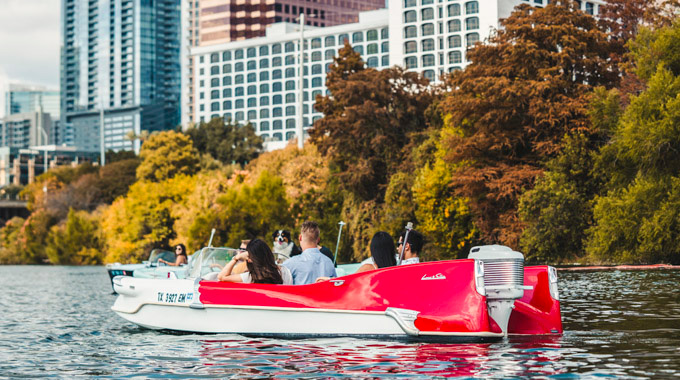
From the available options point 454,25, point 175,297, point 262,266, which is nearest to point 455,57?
point 454,25

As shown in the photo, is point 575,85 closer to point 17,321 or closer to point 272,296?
point 17,321

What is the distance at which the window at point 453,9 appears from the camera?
137 m

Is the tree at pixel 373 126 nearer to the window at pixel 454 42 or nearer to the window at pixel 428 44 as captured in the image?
the window at pixel 454 42

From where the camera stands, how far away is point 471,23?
136 meters

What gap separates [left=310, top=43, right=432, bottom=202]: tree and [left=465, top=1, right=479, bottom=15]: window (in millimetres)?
70842

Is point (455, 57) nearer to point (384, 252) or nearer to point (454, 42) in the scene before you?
point (454, 42)

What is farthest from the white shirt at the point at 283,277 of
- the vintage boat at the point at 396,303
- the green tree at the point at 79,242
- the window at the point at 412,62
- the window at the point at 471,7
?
the window at the point at 412,62

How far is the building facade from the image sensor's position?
455 ft

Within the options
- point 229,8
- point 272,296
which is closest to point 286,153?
point 272,296

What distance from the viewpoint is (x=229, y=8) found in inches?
7608

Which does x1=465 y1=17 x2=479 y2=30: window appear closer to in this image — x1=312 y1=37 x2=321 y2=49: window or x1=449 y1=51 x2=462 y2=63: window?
x1=449 y1=51 x2=462 y2=63: window

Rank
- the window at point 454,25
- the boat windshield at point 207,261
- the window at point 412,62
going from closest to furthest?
the boat windshield at point 207,261, the window at point 454,25, the window at point 412,62

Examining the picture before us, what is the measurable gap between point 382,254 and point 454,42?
125636 mm

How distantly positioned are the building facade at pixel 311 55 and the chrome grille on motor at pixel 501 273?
12129 centimetres
